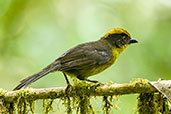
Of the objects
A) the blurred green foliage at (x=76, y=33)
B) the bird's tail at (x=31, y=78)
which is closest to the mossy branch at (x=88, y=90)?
the bird's tail at (x=31, y=78)

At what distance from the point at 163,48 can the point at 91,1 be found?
2419 mm

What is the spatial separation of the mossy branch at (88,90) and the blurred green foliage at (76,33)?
1876 millimetres

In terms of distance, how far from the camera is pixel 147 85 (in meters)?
2.80

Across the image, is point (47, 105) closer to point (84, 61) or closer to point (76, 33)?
point (84, 61)

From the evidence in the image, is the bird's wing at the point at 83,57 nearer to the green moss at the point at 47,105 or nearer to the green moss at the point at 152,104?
the green moss at the point at 47,105

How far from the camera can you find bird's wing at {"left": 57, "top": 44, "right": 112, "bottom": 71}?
413 cm

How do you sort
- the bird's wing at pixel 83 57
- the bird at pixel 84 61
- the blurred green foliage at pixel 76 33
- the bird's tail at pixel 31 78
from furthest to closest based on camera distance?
the blurred green foliage at pixel 76 33, the bird's wing at pixel 83 57, the bird at pixel 84 61, the bird's tail at pixel 31 78

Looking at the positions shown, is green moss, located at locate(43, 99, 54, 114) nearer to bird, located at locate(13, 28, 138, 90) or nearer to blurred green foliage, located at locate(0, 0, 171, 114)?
bird, located at locate(13, 28, 138, 90)

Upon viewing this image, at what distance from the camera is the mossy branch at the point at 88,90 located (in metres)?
2.82

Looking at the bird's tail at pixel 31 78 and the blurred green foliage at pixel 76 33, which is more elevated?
the blurred green foliage at pixel 76 33

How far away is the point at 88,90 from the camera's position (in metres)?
3.37

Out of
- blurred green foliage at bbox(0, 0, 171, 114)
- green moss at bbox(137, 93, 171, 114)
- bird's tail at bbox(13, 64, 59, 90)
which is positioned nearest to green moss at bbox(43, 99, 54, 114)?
bird's tail at bbox(13, 64, 59, 90)

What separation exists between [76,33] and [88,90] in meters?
2.71

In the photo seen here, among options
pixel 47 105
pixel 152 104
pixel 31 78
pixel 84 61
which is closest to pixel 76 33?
pixel 84 61
